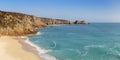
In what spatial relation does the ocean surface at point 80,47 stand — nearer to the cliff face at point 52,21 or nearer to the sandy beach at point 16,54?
the sandy beach at point 16,54

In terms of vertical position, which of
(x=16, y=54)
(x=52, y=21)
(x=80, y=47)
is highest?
(x=16, y=54)

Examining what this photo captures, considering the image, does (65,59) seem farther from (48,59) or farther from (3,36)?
(3,36)

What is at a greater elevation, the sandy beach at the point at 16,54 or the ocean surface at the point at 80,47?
the sandy beach at the point at 16,54

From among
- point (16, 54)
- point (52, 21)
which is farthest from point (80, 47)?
point (52, 21)

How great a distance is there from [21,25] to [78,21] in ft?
430

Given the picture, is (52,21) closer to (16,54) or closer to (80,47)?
(80,47)

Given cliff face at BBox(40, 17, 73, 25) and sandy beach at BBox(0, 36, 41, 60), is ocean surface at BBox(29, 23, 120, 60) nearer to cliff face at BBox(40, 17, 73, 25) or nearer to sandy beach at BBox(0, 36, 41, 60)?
sandy beach at BBox(0, 36, 41, 60)

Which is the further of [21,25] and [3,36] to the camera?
[21,25]

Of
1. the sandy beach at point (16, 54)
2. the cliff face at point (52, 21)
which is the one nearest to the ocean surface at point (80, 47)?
the sandy beach at point (16, 54)

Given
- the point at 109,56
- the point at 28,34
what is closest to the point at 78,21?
the point at 28,34

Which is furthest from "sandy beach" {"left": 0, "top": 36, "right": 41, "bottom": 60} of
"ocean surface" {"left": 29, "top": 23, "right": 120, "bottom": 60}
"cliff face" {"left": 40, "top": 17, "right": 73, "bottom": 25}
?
"cliff face" {"left": 40, "top": 17, "right": 73, "bottom": 25}

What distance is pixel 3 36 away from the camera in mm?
47000

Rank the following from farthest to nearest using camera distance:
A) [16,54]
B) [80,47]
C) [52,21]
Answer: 1. [52,21]
2. [80,47]
3. [16,54]

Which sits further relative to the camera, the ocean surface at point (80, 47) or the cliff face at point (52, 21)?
the cliff face at point (52, 21)
